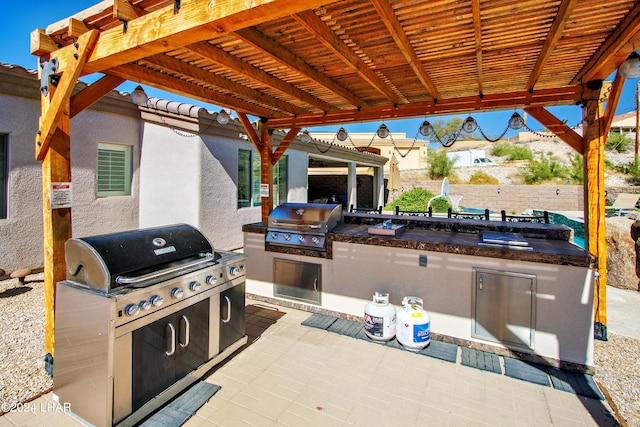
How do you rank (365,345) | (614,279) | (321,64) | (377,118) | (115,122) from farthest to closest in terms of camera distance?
(115,122), (614,279), (377,118), (321,64), (365,345)

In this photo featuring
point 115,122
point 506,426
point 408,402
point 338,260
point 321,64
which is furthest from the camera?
point 115,122

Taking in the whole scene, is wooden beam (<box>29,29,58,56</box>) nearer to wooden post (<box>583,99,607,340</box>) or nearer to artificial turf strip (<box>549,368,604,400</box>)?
artificial turf strip (<box>549,368,604,400</box>)

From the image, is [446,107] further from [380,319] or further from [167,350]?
[167,350]

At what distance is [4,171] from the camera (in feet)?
16.3

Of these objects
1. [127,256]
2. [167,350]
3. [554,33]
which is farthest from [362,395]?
[554,33]

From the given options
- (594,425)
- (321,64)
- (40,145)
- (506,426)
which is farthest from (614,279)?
(40,145)

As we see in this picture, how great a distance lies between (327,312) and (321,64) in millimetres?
2959

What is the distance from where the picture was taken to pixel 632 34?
106 inches

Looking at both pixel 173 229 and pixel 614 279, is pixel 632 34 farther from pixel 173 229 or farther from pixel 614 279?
pixel 614 279

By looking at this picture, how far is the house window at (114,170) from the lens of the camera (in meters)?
6.20

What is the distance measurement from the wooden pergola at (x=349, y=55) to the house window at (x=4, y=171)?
296 cm

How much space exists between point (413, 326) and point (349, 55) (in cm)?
273

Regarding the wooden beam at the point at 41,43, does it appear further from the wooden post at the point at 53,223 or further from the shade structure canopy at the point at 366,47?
→ the wooden post at the point at 53,223

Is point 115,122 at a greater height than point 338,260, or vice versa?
point 115,122
